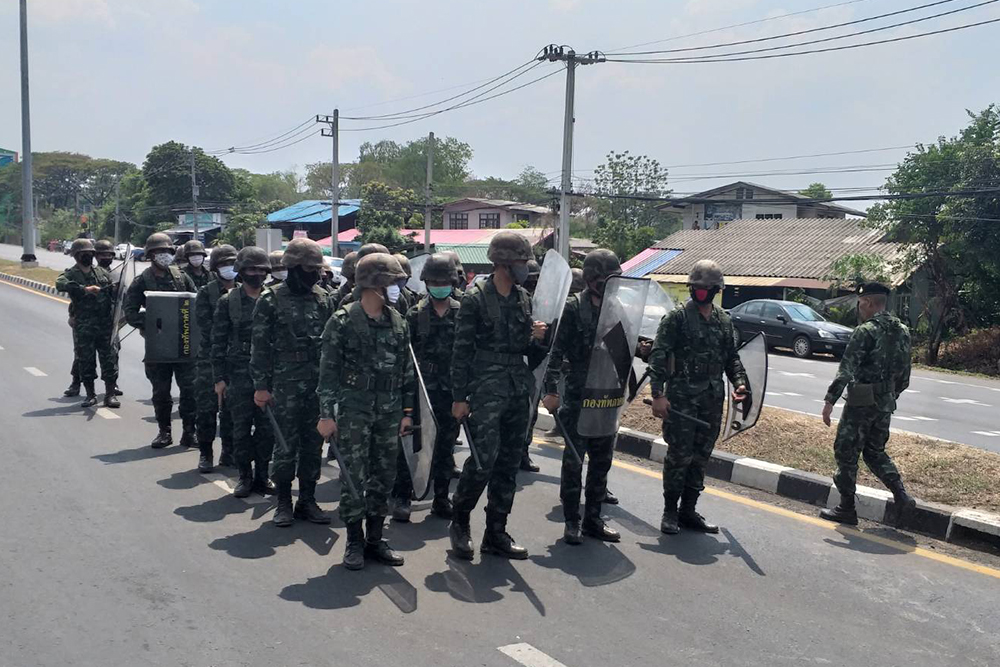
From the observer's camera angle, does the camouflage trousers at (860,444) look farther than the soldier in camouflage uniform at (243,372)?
No

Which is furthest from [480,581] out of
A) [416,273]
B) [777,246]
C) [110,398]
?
[777,246]

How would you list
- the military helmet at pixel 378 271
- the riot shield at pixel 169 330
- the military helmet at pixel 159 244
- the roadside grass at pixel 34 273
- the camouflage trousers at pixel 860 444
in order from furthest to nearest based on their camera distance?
the roadside grass at pixel 34 273, the military helmet at pixel 159 244, the riot shield at pixel 169 330, the camouflage trousers at pixel 860 444, the military helmet at pixel 378 271

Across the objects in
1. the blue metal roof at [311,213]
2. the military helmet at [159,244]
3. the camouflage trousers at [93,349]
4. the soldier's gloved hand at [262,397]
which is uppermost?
the blue metal roof at [311,213]

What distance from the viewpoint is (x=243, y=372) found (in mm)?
6609

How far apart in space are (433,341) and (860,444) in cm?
300

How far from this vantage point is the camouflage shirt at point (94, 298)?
9.83 metres

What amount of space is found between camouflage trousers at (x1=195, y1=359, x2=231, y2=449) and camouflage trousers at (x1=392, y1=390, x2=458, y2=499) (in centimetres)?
176

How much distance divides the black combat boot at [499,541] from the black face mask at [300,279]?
77.1 inches

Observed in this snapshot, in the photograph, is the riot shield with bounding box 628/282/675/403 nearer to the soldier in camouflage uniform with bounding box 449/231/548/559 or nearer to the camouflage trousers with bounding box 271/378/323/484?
the soldier in camouflage uniform with bounding box 449/231/548/559

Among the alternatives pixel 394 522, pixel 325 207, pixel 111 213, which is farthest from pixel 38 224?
pixel 394 522

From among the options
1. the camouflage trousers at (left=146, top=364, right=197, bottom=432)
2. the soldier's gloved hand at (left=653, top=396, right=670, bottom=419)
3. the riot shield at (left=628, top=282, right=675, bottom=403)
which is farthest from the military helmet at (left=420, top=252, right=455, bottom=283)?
the camouflage trousers at (left=146, top=364, right=197, bottom=432)

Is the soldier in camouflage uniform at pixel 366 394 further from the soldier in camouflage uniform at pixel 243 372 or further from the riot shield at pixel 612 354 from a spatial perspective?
the soldier in camouflage uniform at pixel 243 372

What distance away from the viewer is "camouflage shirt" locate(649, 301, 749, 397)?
5.79 metres

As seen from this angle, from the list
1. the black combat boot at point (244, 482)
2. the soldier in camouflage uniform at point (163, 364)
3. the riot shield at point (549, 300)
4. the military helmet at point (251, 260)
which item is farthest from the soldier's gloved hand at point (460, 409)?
the soldier in camouflage uniform at point (163, 364)
